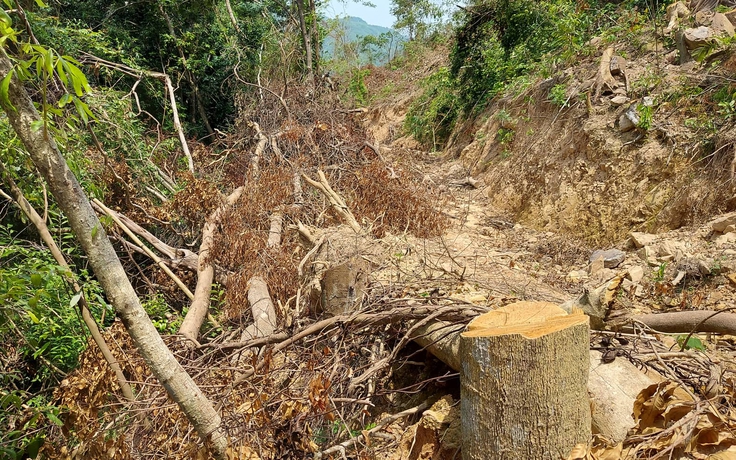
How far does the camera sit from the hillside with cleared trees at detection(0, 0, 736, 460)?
5.99ft

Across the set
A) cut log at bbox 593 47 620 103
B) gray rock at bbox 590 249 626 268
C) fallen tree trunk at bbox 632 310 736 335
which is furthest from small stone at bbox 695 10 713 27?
fallen tree trunk at bbox 632 310 736 335

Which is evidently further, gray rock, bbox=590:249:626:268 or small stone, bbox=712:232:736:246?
gray rock, bbox=590:249:626:268

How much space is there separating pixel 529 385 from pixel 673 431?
1.99 feet

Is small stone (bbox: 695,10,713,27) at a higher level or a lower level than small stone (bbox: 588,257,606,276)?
higher

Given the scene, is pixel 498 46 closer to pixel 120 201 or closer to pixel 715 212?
pixel 715 212

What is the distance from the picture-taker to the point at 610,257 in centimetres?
465

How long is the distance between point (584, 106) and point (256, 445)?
5830 millimetres

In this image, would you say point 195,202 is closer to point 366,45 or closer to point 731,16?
point 731,16

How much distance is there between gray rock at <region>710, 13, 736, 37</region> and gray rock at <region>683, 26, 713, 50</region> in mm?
53

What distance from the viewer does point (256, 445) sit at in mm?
2189

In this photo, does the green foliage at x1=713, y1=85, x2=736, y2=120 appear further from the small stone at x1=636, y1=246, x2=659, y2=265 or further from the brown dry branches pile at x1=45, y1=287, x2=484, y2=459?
the brown dry branches pile at x1=45, y1=287, x2=484, y2=459

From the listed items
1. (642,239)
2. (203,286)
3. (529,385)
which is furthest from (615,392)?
(203,286)

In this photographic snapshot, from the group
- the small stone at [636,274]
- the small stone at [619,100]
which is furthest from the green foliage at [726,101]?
the small stone at [636,274]

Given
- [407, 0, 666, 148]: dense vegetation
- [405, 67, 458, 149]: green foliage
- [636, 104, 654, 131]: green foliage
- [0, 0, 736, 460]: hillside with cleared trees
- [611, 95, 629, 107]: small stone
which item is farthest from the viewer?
[405, 67, 458, 149]: green foliage
